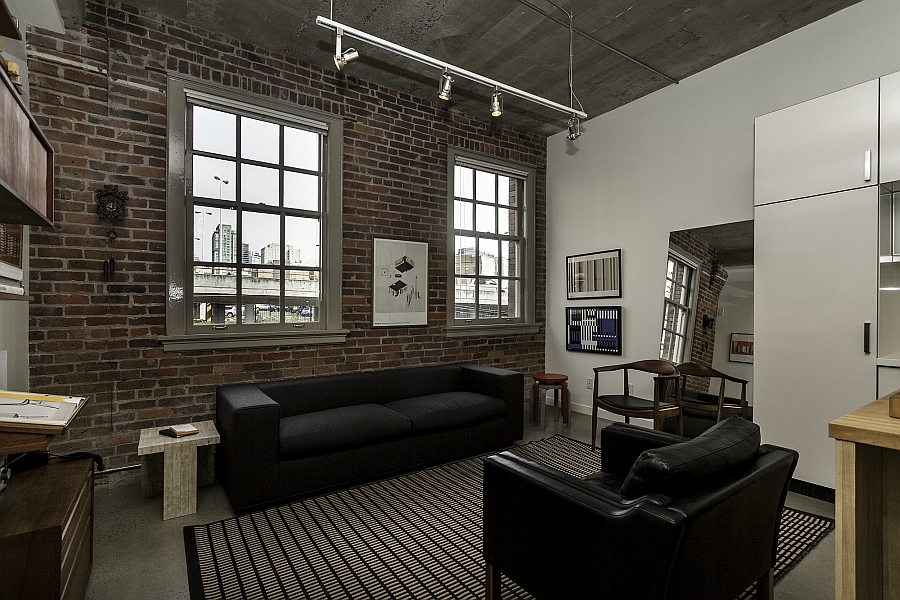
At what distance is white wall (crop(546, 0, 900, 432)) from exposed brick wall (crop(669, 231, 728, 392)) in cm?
33

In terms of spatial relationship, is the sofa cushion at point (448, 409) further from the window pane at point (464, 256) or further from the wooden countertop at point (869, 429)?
the wooden countertop at point (869, 429)

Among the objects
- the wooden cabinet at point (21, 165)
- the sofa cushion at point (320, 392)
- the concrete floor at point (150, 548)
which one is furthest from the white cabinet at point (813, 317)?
the wooden cabinet at point (21, 165)

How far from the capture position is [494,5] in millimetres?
3359

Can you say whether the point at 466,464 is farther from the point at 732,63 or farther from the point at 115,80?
the point at 732,63

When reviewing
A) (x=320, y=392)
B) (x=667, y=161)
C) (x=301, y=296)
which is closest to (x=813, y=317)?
(x=667, y=161)

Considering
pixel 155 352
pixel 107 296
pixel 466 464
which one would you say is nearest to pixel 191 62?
pixel 107 296

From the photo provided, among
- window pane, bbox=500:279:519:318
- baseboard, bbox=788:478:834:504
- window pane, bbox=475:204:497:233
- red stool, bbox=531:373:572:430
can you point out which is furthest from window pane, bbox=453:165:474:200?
baseboard, bbox=788:478:834:504

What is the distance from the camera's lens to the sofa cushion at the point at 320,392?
3621 mm

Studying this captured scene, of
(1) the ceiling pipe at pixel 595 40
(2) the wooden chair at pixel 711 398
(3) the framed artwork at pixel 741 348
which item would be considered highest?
(1) the ceiling pipe at pixel 595 40

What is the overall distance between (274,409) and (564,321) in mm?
3707

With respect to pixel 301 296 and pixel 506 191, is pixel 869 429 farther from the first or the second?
pixel 506 191

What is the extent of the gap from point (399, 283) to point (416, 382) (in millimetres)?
1019

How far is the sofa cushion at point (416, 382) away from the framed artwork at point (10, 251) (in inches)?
99.8

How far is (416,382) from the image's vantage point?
4.36 metres
